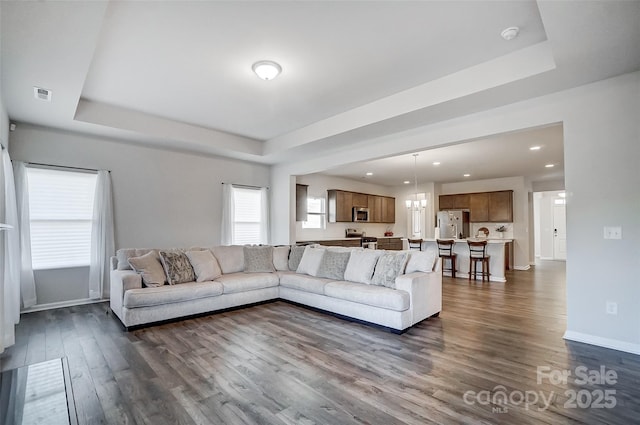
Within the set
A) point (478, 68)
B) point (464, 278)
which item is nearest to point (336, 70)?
point (478, 68)

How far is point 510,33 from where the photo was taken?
2744 millimetres

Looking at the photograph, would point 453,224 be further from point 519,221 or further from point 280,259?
point 280,259

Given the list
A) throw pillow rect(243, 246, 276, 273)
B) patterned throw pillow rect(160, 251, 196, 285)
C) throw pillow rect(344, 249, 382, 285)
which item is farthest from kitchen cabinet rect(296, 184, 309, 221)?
patterned throw pillow rect(160, 251, 196, 285)

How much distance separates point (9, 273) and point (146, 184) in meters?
2.44

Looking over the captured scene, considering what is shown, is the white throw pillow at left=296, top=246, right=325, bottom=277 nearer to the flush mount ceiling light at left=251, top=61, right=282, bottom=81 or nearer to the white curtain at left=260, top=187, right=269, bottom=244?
the white curtain at left=260, top=187, right=269, bottom=244

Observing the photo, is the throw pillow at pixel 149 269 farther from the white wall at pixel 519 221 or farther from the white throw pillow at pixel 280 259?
the white wall at pixel 519 221

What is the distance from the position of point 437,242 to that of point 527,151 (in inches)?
106

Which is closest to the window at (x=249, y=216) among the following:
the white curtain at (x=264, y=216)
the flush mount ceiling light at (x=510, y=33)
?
the white curtain at (x=264, y=216)

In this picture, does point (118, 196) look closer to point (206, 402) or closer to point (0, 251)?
point (0, 251)

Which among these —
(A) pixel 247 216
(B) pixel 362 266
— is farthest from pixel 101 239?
(B) pixel 362 266

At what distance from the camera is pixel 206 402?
2189 mm

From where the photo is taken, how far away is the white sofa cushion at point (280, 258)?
5551 millimetres

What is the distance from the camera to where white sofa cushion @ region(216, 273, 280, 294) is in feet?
14.9

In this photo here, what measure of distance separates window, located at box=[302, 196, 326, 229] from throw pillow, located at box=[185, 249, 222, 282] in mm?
3840
